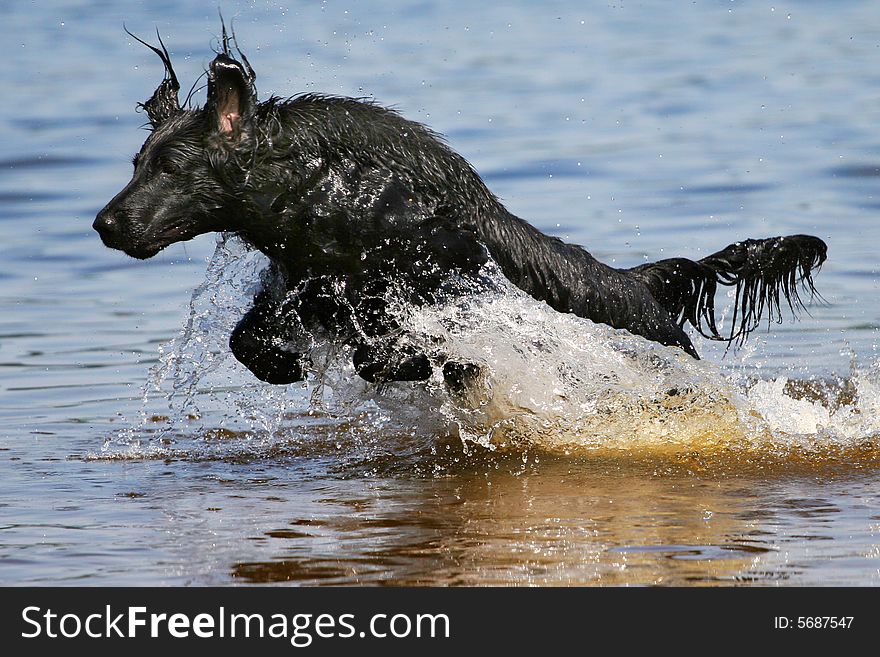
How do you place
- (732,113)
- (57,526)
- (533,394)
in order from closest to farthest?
(57,526), (533,394), (732,113)

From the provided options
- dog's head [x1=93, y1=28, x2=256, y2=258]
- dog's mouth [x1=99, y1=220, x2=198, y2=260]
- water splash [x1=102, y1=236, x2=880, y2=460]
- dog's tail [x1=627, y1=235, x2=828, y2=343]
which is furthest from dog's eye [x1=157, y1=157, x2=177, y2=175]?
dog's tail [x1=627, y1=235, x2=828, y2=343]

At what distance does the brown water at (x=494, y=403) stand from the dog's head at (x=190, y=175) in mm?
818

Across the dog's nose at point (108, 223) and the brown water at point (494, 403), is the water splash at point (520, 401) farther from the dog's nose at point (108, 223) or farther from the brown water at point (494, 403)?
the dog's nose at point (108, 223)

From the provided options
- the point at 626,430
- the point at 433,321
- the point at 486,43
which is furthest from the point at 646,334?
the point at 486,43

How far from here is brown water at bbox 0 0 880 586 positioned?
5.18 m

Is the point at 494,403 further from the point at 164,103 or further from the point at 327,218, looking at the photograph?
the point at 164,103

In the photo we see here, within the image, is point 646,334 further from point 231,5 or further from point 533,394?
point 231,5

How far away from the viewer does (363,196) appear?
6.32 meters

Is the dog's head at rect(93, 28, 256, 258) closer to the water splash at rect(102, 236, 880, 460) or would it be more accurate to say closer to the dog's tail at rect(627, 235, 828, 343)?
the water splash at rect(102, 236, 880, 460)

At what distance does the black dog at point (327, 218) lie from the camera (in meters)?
6.14

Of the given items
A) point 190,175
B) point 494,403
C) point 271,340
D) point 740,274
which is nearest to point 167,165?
point 190,175

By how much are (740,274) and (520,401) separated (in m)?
1.51

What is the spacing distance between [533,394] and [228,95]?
1.99 metres

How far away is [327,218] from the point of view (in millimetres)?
6281
